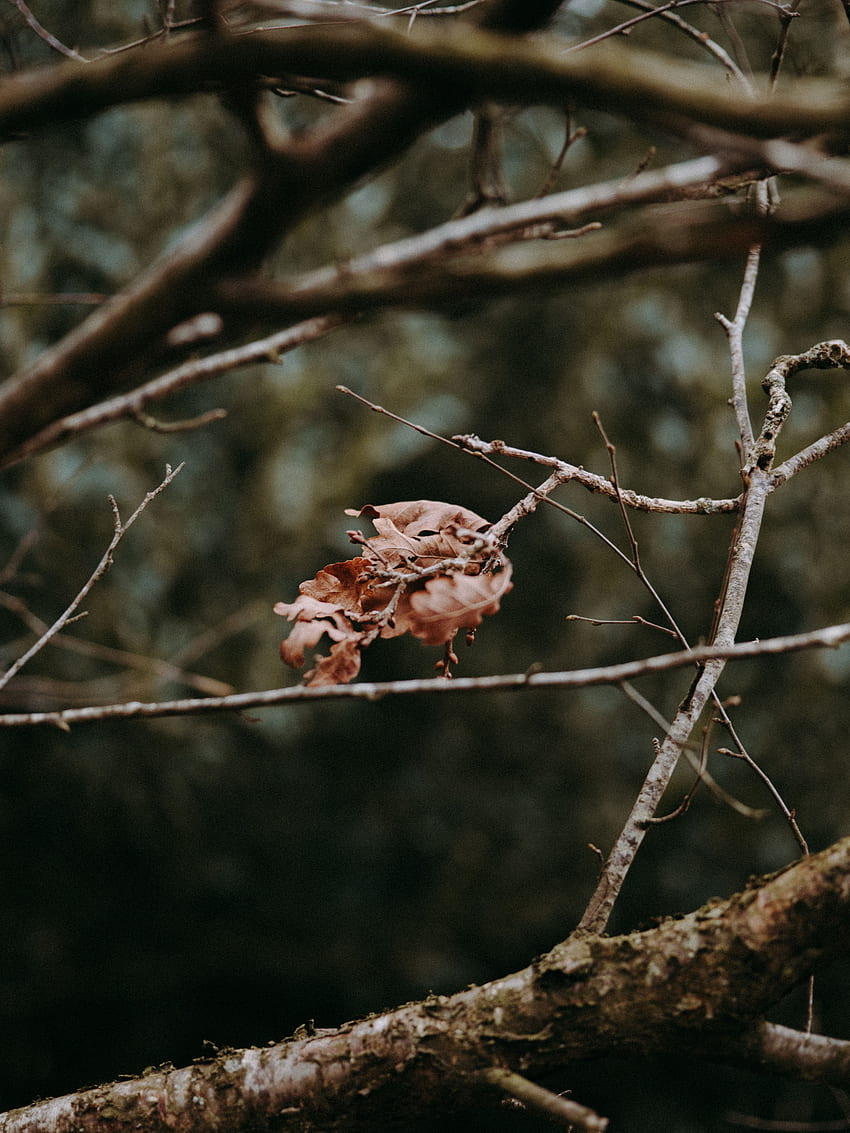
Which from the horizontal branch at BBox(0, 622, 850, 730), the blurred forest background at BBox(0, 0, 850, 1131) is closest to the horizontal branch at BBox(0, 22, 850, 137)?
the horizontal branch at BBox(0, 622, 850, 730)

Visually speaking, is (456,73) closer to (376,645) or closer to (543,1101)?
(543,1101)

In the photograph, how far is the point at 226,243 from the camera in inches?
22.9

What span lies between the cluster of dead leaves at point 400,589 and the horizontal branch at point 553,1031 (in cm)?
45

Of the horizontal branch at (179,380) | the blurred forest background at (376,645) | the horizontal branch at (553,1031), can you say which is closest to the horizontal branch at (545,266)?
the horizontal branch at (179,380)

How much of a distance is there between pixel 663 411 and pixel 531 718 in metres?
1.87

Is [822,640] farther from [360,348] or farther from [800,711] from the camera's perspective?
[360,348]

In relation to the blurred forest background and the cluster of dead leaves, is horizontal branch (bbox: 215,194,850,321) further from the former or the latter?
the blurred forest background

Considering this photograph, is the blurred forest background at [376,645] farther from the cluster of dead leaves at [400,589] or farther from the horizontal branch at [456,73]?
the horizontal branch at [456,73]

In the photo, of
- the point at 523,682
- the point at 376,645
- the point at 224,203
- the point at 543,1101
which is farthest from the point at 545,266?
the point at 376,645

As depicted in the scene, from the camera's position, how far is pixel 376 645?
4.06 m

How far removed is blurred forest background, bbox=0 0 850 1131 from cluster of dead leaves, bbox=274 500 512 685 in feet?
9.22

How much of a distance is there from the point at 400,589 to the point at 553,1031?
2.02ft

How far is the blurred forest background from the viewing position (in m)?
3.75

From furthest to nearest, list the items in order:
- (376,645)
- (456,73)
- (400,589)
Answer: (376,645)
(400,589)
(456,73)
